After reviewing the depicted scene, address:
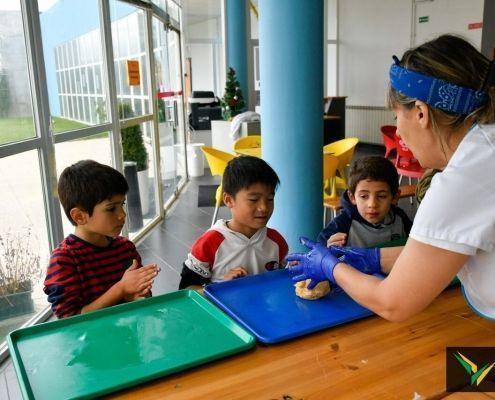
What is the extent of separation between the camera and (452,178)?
3.02 ft

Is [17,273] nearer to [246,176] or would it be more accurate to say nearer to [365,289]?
[246,176]

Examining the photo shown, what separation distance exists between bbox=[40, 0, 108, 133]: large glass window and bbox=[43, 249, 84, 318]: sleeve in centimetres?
167

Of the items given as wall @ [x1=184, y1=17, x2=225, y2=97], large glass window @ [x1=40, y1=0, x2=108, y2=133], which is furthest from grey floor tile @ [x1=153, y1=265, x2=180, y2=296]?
wall @ [x1=184, y1=17, x2=225, y2=97]

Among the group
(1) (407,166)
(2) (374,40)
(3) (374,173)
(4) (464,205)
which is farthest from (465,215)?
(2) (374,40)

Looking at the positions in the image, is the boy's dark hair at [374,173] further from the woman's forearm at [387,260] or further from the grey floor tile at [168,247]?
the grey floor tile at [168,247]

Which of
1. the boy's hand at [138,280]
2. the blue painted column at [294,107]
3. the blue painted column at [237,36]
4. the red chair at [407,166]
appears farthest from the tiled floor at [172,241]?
the blue painted column at [237,36]

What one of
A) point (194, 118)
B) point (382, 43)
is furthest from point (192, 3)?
point (382, 43)

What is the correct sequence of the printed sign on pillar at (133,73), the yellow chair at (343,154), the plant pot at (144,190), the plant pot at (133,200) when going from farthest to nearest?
the plant pot at (144,190) → the yellow chair at (343,154) → the plant pot at (133,200) → the printed sign on pillar at (133,73)

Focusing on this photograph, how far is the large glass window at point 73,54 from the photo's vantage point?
3.00 meters

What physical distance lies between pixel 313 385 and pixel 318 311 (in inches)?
12.5

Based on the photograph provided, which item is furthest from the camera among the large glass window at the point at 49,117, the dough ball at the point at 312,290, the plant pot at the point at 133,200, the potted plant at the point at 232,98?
the potted plant at the point at 232,98

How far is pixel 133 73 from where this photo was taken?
4418 mm

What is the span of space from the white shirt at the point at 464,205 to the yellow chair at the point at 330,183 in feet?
8.72

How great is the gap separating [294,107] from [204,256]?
1575 millimetres
